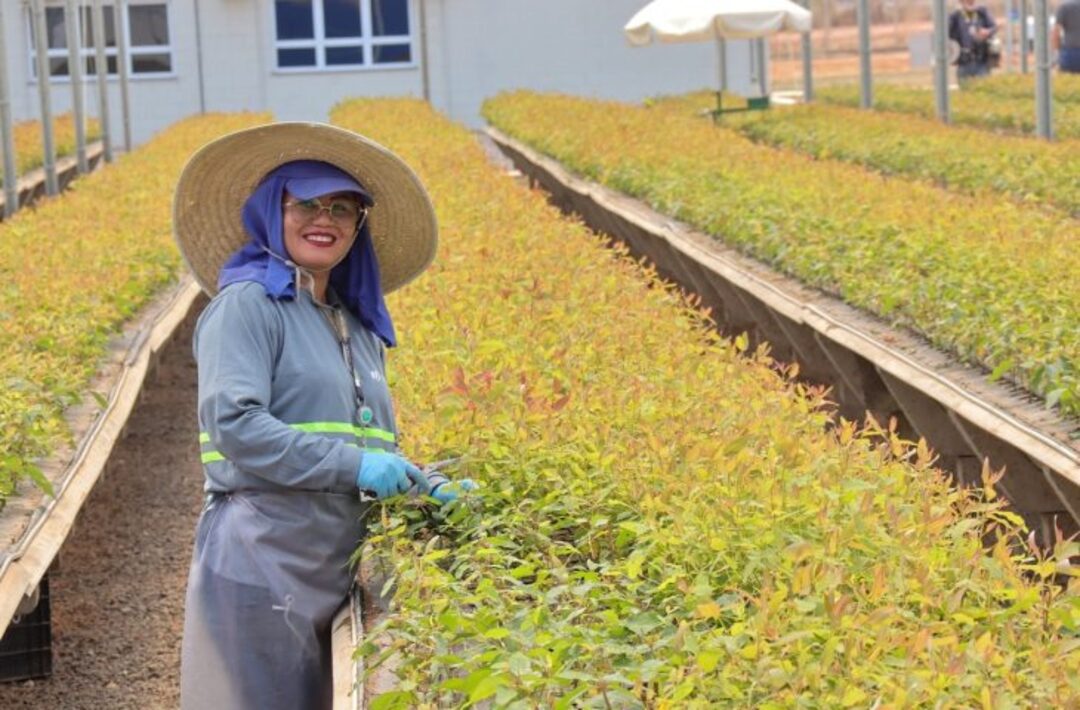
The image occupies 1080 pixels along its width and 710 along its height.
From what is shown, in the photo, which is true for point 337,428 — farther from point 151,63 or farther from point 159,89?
point 151,63

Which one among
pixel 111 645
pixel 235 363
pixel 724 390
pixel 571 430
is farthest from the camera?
pixel 111 645

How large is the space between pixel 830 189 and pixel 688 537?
326 inches

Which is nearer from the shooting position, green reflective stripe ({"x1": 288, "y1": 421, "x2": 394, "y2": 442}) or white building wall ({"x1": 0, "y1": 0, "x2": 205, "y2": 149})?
green reflective stripe ({"x1": 288, "y1": 421, "x2": 394, "y2": 442})

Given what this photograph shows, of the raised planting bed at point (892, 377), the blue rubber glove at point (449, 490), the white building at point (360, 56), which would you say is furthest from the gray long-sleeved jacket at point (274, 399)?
the white building at point (360, 56)

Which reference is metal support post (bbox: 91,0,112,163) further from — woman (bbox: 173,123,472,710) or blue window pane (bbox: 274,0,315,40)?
woman (bbox: 173,123,472,710)

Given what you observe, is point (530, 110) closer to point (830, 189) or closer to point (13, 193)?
point (13, 193)

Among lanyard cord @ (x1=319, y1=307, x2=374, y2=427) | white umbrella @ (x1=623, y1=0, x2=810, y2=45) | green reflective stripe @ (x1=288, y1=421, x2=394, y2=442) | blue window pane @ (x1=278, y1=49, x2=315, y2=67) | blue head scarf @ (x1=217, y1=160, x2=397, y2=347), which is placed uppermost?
white umbrella @ (x1=623, y1=0, x2=810, y2=45)

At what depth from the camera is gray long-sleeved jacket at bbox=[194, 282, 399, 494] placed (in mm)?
3781

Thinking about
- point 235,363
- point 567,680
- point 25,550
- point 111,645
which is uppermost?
point 235,363

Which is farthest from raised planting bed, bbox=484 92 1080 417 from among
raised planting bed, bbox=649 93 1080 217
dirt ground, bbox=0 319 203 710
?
dirt ground, bbox=0 319 203 710

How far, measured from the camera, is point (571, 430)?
4.51 m

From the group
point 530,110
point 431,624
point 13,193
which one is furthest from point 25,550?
point 530,110

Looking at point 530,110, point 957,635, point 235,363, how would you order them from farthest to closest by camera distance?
point 530,110 < point 235,363 < point 957,635

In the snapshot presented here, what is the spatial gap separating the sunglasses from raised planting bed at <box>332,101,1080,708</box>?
61 centimetres
